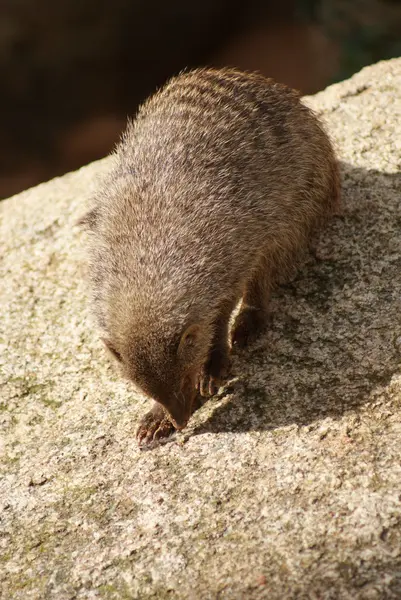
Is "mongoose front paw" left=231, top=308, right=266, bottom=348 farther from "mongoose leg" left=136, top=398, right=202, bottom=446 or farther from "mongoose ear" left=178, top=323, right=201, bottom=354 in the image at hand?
"mongoose leg" left=136, top=398, right=202, bottom=446

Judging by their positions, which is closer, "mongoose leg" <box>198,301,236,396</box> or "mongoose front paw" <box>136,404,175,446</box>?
"mongoose front paw" <box>136,404,175,446</box>

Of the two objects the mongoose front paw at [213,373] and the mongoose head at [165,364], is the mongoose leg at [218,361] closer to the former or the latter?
the mongoose front paw at [213,373]

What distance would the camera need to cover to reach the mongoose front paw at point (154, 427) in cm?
302

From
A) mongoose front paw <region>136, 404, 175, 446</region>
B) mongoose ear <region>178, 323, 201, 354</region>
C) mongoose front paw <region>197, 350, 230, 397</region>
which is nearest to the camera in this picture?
mongoose ear <region>178, 323, 201, 354</region>

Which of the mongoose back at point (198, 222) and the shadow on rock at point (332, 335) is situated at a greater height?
the mongoose back at point (198, 222)

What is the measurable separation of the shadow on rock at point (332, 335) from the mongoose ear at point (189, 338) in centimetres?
30

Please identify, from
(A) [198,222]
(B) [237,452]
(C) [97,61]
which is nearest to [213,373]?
(B) [237,452]

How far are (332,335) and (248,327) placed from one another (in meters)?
0.37

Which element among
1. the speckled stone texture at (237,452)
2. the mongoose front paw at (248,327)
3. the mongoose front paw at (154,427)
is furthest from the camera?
the mongoose front paw at (248,327)

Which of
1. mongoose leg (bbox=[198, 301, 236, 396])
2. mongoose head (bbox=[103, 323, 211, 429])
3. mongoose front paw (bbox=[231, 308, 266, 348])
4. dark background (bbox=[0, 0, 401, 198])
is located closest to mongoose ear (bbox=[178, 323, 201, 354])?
mongoose head (bbox=[103, 323, 211, 429])

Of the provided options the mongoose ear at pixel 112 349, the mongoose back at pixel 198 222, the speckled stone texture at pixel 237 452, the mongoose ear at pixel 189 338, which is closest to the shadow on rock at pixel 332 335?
the speckled stone texture at pixel 237 452

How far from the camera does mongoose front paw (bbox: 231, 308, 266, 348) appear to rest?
11.0 ft

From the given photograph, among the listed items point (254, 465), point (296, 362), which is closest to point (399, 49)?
point (296, 362)

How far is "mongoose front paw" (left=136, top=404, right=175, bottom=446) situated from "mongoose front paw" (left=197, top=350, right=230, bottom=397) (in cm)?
22
